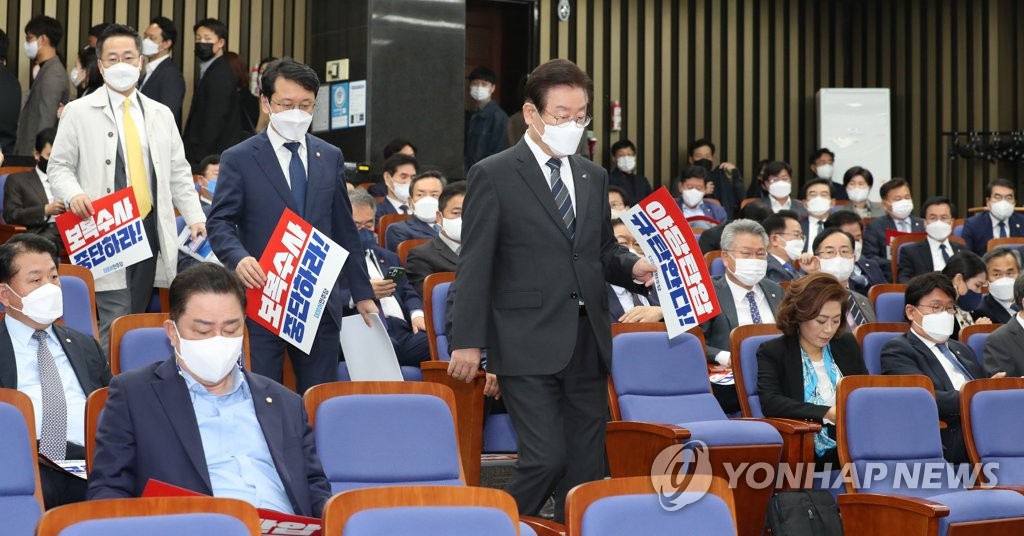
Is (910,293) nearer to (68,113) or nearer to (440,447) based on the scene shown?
(440,447)

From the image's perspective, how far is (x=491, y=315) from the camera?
3531mm

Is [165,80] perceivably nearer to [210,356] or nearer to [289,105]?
[289,105]

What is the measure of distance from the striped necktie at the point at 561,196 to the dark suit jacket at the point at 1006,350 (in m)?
2.71

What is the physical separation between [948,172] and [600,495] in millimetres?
11125

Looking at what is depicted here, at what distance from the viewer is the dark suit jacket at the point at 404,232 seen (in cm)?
680

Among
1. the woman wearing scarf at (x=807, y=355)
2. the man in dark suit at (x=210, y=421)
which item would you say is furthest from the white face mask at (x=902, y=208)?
the man in dark suit at (x=210, y=421)

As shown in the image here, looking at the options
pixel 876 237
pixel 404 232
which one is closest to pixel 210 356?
pixel 404 232

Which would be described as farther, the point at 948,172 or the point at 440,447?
the point at 948,172

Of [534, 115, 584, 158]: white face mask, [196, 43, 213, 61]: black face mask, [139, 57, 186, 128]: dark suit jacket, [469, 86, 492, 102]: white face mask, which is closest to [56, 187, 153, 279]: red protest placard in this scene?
[534, 115, 584, 158]: white face mask

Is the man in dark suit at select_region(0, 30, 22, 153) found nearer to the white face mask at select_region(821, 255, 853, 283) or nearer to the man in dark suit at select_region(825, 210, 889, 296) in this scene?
the white face mask at select_region(821, 255, 853, 283)

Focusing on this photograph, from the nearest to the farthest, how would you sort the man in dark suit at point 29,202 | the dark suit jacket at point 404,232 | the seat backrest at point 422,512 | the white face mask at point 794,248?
1. the seat backrest at point 422,512
2. the man in dark suit at point 29,202
3. the dark suit jacket at point 404,232
4. the white face mask at point 794,248

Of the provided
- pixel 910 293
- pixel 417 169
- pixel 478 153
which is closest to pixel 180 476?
pixel 910 293

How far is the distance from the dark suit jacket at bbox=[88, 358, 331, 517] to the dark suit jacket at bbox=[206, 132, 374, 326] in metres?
1.03

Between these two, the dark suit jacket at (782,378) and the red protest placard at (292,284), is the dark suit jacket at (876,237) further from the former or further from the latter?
the red protest placard at (292,284)
